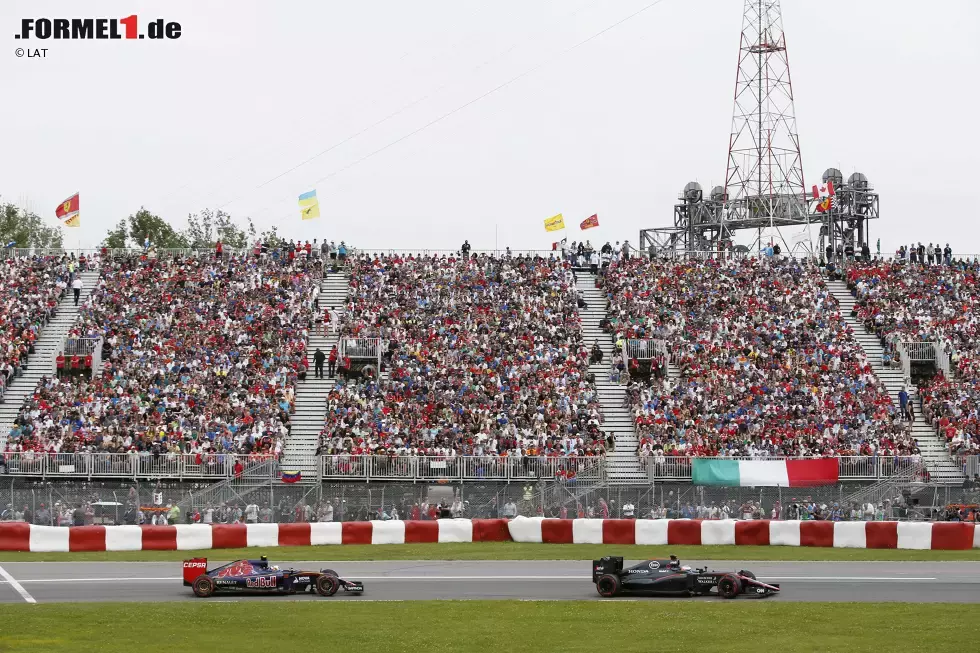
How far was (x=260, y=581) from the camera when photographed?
2227 cm

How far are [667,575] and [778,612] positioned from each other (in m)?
2.39

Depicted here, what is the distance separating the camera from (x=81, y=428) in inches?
1624

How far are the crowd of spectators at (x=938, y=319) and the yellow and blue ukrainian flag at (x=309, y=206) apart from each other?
22578 mm

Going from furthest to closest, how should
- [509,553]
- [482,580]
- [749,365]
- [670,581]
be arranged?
1. [749,365]
2. [509,553]
3. [482,580]
4. [670,581]

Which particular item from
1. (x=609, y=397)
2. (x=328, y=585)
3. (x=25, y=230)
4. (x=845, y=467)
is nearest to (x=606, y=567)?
(x=328, y=585)

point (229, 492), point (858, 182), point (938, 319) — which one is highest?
point (858, 182)

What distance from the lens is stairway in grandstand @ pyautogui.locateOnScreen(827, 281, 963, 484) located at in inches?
1626

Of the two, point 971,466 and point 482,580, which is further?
point 971,466

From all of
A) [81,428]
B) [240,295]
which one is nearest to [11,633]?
[81,428]

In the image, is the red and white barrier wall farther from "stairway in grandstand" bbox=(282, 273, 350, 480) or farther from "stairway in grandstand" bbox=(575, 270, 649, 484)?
"stairway in grandstand" bbox=(282, 273, 350, 480)

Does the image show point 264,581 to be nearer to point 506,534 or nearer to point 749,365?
point 506,534

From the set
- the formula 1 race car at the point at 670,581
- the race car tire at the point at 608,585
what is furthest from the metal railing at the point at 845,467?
the race car tire at the point at 608,585

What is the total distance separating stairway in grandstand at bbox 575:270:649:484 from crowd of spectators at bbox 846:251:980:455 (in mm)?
10083

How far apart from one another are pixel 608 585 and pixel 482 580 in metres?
3.54
